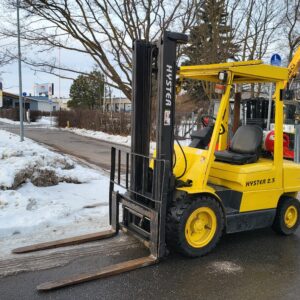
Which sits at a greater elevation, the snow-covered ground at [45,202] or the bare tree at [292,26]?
the bare tree at [292,26]

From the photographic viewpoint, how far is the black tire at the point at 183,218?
4656mm

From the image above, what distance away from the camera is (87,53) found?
61.8ft

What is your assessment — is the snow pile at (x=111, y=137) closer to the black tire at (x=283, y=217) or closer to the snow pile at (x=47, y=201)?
the snow pile at (x=47, y=201)

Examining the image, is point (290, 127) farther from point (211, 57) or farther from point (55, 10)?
point (55, 10)

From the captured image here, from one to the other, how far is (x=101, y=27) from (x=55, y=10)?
7.18 feet

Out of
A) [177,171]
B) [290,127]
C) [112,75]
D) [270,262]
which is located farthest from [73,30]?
[270,262]

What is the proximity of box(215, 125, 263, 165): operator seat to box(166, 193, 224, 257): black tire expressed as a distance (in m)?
0.81

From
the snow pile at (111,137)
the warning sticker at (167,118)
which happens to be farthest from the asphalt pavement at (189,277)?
the snow pile at (111,137)

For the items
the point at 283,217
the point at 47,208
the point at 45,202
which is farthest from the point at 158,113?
the point at 45,202

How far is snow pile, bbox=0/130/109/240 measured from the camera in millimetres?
5777

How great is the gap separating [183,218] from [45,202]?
3031mm

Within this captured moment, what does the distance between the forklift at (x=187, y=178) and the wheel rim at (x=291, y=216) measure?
0.02m

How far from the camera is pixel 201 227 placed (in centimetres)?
496

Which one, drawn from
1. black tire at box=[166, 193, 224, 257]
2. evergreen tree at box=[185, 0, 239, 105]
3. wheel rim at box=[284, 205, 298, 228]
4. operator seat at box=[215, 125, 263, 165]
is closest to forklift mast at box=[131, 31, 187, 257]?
black tire at box=[166, 193, 224, 257]
